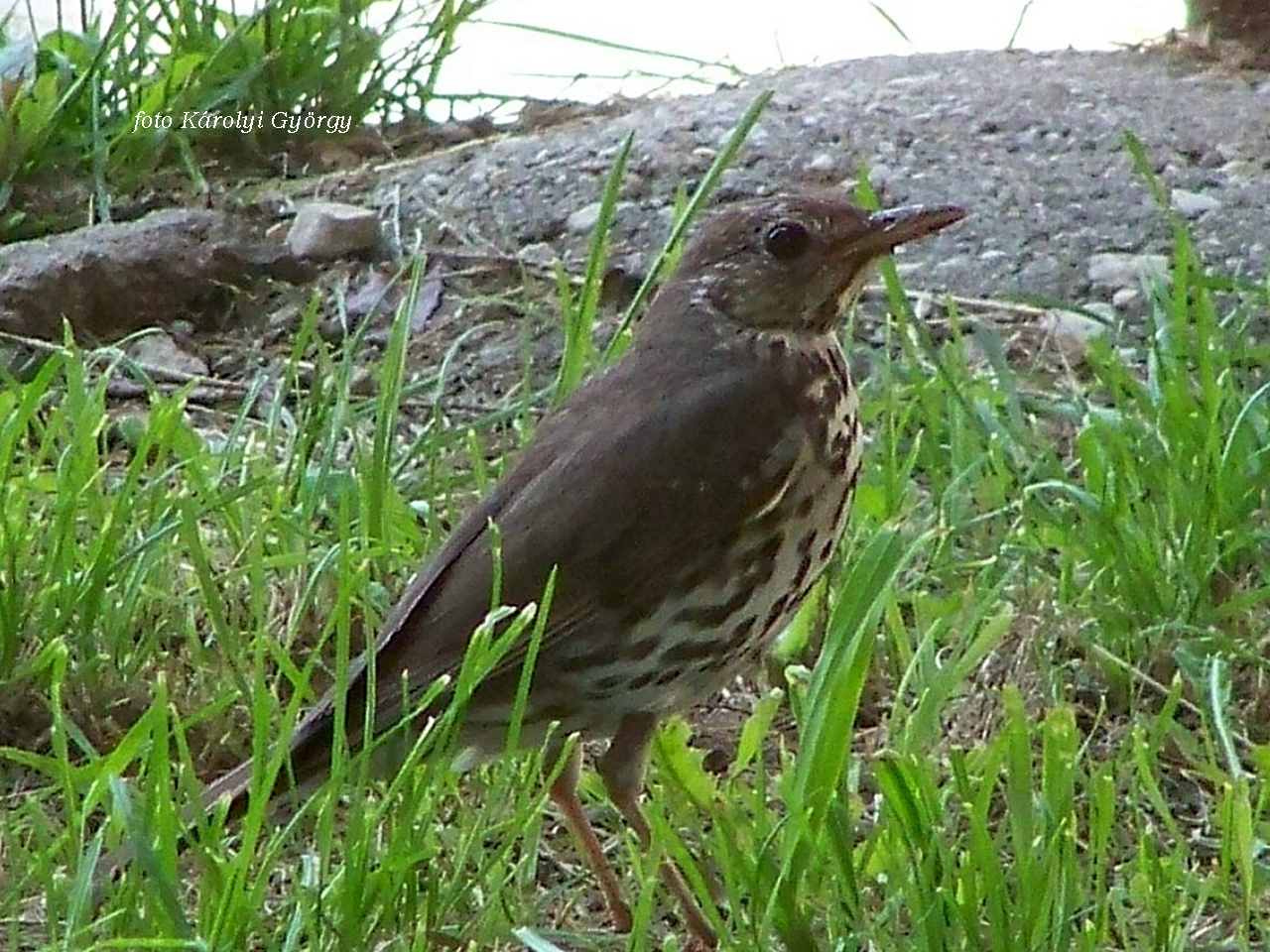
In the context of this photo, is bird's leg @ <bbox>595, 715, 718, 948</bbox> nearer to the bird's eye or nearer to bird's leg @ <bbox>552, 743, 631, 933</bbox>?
bird's leg @ <bbox>552, 743, 631, 933</bbox>

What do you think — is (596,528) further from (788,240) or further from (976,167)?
(976,167)

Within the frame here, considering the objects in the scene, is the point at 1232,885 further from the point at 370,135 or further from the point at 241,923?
the point at 370,135

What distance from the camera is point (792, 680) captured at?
2.37 m

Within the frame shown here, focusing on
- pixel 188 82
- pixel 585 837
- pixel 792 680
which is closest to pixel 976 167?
pixel 188 82

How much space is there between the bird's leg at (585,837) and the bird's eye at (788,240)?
2.10 ft

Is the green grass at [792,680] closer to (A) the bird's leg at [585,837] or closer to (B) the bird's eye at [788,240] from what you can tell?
(A) the bird's leg at [585,837]

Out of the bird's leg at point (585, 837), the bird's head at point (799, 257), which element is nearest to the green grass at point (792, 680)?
the bird's leg at point (585, 837)

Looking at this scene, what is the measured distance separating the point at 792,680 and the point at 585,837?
0.95ft

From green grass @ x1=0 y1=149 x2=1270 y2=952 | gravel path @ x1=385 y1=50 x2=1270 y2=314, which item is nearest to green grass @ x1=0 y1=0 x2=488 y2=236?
gravel path @ x1=385 y1=50 x2=1270 y2=314

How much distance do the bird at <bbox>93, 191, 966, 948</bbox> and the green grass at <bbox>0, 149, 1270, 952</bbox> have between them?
0.22ft

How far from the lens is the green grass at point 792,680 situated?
6.38 feet

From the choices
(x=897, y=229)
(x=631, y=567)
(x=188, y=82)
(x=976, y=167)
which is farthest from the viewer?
(x=188, y=82)

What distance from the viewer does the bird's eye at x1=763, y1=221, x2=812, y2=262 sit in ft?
8.43

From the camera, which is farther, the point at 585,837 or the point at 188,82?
the point at 188,82
